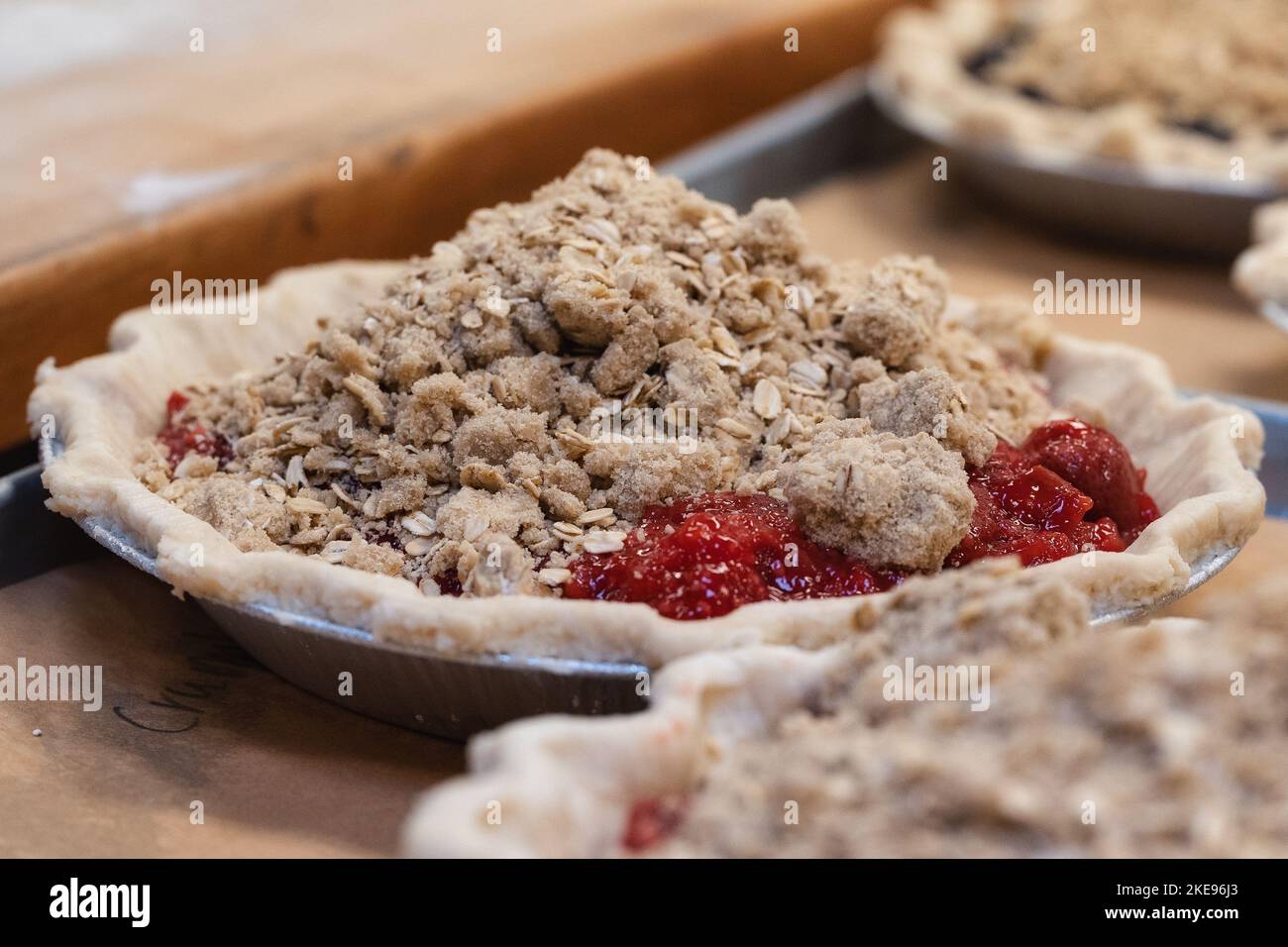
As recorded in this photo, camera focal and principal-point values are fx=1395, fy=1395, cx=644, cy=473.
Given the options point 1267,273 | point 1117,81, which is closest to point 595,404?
point 1267,273

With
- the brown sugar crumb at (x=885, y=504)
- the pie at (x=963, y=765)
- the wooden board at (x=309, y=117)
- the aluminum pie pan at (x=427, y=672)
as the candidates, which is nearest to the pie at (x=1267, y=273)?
the aluminum pie pan at (x=427, y=672)

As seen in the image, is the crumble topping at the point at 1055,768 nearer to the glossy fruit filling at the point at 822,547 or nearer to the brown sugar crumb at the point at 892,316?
the glossy fruit filling at the point at 822,547

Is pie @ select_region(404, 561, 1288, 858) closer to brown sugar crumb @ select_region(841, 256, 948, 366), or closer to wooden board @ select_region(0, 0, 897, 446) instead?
brown sugar crumb @ select_region(841, 256, 948, 366)

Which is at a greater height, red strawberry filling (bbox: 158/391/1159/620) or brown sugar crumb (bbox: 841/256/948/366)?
brown sugar crumb (bbox: 841/256/948/366)

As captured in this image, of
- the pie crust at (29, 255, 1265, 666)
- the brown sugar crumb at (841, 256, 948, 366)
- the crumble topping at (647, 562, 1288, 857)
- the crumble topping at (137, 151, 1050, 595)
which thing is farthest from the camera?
the brown sugar crumb at (841, 256, 948, 366)

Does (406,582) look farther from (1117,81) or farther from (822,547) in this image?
(1117,81)

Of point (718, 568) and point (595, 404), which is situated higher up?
point (595, 404)

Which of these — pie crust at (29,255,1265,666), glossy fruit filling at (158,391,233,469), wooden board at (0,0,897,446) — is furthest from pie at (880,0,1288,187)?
glossy fruit filling at (158,391,233,469)
